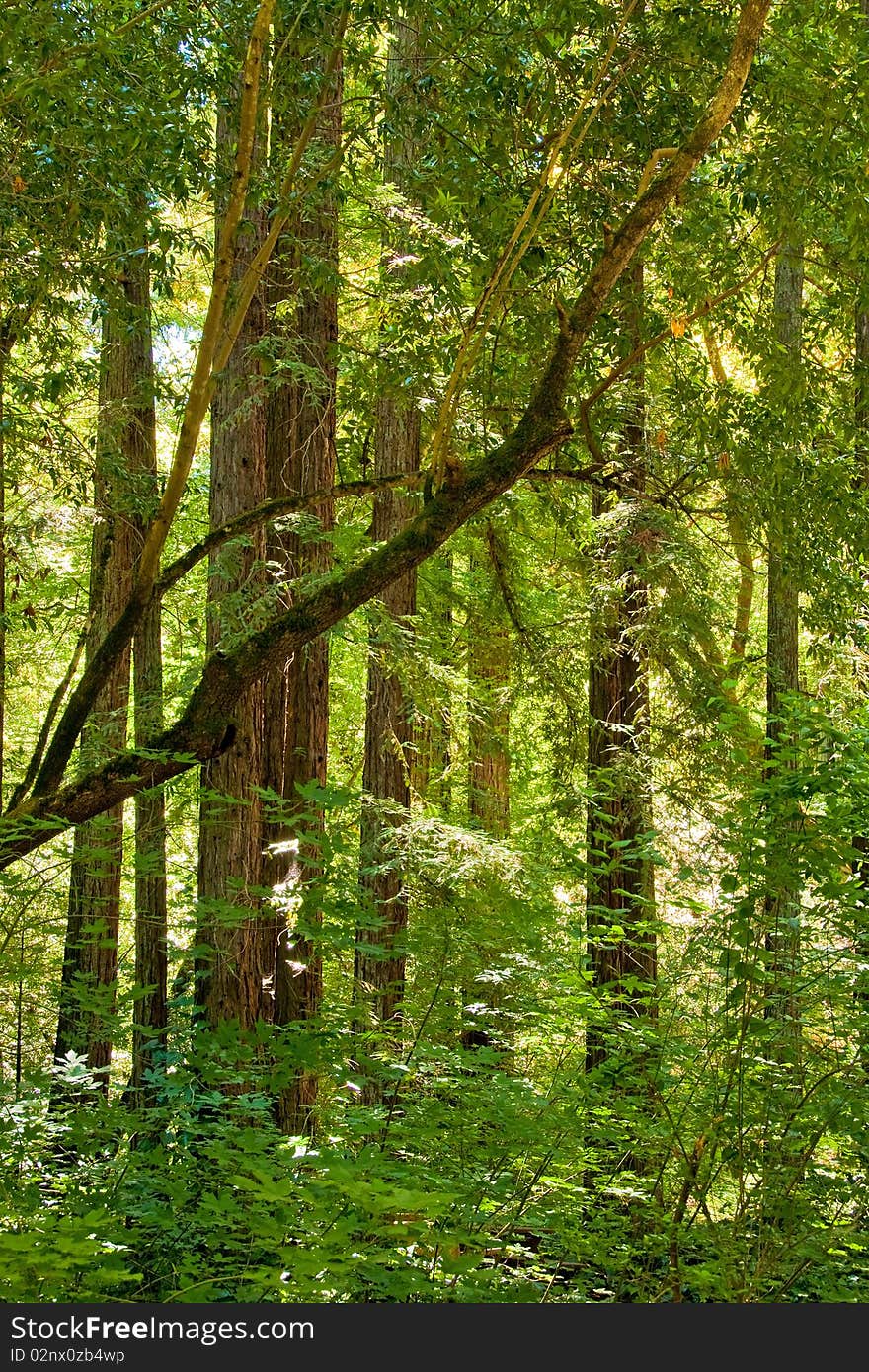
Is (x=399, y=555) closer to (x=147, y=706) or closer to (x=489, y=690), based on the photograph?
(x=147, y=706)

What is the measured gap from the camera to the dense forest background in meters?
4.52

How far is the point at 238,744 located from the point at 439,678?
1556mm

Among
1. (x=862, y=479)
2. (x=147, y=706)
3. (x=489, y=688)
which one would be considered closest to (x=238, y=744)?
(x=147, y=706)

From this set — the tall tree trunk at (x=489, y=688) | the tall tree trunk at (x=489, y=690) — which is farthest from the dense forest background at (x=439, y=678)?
the tall tree trunk at (x=489, y=690)

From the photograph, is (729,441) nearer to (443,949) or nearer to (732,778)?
(732,778)

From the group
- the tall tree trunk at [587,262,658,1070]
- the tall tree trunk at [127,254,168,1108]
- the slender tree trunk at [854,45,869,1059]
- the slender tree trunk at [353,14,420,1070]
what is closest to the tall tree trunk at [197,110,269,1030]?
the tall tree trunk at [127,254,168,1108]

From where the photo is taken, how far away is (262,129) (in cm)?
588

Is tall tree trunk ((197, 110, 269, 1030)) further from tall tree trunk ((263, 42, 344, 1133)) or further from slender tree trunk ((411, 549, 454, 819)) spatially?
slender tree trunk ((411, 549, 454, 819))

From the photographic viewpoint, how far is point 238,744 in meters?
8.16

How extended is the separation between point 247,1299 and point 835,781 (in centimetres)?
275

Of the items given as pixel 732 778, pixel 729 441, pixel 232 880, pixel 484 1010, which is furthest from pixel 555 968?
pixel 729 441

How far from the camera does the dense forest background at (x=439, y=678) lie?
178 inches

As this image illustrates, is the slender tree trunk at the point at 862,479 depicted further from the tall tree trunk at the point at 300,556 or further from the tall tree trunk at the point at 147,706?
the tall tree trunk at the point at 147,706


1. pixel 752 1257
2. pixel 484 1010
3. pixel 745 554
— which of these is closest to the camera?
pixel 752 1257
